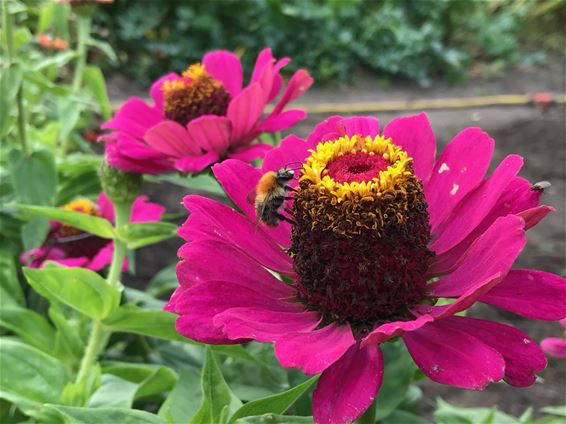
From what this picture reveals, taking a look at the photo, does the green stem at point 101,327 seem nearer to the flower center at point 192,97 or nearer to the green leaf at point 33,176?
the flower center at point 192,97

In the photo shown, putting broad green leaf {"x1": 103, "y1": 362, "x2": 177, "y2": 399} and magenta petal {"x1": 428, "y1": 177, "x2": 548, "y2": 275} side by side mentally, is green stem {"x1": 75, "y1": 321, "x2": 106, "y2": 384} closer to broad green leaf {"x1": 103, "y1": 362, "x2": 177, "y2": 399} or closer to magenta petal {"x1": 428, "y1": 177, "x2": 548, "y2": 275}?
broad green leaf {"x1": 103, "y1": 362, "x2": 177, "y2": 399}

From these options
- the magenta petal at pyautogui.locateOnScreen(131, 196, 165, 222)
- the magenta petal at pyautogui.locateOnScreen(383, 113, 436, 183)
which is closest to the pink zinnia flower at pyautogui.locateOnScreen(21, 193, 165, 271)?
the magenta petal at pyautogui.locateOnScreen(131, 196, 165, 222)

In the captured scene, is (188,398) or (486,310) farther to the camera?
(486,310)

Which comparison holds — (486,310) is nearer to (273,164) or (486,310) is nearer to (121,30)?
(273,164)

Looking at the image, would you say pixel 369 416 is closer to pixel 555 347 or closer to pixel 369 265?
pixel 369 265

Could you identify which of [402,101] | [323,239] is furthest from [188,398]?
[402,101]

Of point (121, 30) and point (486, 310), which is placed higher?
point (121, 30)
